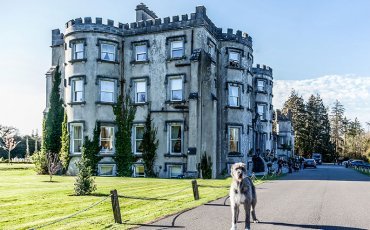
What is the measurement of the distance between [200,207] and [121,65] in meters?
20.5

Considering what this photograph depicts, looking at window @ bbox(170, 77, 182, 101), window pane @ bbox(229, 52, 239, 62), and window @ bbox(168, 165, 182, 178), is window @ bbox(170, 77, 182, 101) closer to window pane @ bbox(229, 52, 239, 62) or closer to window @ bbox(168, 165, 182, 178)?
window @ bbox(168, 165, 182, 178)

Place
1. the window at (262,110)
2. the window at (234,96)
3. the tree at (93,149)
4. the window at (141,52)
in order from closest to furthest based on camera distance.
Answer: the tree at (93,149) → the window at (141,52) → the window at (234,96) → the window at (262,110)

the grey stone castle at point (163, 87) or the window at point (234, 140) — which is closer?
the grey stone castle at point (163, 87)

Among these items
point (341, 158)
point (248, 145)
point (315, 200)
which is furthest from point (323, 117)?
point (315, 200)

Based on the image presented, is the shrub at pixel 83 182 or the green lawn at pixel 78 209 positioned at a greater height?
the shrub at pixel 83 182

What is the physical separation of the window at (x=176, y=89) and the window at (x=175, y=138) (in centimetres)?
220

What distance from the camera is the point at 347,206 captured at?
44.3 feet

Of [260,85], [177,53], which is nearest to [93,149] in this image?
[177,53]

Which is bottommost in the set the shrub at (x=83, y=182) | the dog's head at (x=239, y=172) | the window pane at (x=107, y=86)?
the shrub at (x=83, y=182)

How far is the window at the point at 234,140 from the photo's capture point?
103ft

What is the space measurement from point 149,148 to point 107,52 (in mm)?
8576

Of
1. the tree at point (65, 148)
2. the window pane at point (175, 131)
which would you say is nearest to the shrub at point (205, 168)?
the window pane at point (175, 131)

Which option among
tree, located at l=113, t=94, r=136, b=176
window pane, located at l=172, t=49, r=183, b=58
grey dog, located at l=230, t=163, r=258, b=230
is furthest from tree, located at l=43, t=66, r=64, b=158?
grey dog, located at l=230, t=163, r=258, b=230

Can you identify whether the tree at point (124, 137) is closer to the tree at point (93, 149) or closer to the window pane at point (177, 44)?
the tree at point (93, 149)
